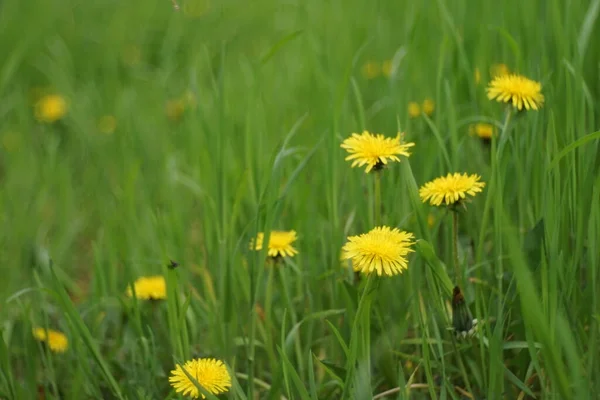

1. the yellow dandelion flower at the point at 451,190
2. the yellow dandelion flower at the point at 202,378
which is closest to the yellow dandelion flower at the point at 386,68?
the yellow dandelion flower at the point at 451,190

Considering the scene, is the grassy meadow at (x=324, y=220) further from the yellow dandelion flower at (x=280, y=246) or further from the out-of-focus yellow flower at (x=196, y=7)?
the out-of-focus yellow flower at (x=196, y=7)

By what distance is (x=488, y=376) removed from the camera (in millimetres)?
1093

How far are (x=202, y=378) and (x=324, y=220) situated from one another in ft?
1.94

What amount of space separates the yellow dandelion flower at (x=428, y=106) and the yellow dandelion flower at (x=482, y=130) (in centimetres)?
14

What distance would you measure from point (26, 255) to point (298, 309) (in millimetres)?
783

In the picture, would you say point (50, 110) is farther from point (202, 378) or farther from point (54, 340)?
point (202, 378)

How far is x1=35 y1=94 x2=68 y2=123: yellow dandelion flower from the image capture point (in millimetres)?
2396

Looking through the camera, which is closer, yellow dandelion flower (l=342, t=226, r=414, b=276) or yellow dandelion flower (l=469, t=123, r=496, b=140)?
yellow dandelion flower (l=342, t=226, r=414, b=276)

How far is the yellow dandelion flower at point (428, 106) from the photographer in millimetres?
1673

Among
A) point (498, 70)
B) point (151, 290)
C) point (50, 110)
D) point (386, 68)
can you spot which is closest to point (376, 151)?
point (151, 290)

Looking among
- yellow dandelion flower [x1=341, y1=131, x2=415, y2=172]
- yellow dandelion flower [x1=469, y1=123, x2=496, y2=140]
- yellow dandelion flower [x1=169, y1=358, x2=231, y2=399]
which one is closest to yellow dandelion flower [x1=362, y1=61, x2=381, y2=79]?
yellow dandelion flower [x1=469, y1=123, x2=496, y2=140]

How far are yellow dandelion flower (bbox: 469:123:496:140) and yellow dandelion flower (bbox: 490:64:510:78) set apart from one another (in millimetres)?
141

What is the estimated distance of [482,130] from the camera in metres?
1.48

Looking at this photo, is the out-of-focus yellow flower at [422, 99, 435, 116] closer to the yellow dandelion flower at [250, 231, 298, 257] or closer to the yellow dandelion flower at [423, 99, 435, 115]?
the yellow dandelion flower at [423, 99, 435, 115]
